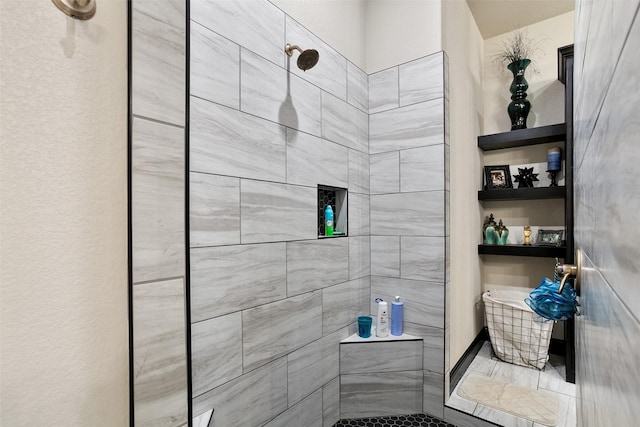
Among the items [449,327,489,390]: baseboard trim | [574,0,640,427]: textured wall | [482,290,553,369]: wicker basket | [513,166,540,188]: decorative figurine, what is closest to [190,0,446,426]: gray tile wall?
[449,327,489,390]: baseboard trim

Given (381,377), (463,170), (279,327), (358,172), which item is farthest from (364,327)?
(463,170)

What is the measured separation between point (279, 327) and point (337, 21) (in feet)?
5.62

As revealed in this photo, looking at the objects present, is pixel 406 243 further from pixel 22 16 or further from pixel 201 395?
pixel 22 16

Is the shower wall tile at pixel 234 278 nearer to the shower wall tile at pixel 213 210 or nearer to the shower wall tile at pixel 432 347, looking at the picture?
the shower wall tile at pixel 213 210

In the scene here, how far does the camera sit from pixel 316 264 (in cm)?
161

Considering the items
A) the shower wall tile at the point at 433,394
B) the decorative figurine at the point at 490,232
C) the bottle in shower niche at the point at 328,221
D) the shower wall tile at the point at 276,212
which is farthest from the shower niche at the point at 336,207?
the decorative figurine at the point at 490,232

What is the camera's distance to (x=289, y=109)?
1472 mm

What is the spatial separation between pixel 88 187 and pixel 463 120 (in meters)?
2.20

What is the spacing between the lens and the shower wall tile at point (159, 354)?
623 mm

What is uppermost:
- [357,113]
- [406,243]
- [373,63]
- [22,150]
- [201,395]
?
[373,63]

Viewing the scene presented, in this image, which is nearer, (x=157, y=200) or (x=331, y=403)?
(x=157, y=200)

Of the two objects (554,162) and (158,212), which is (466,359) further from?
(158,212)

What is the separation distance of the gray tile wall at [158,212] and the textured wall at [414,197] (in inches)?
55.5

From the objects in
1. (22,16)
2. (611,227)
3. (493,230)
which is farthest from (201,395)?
(493,230)
